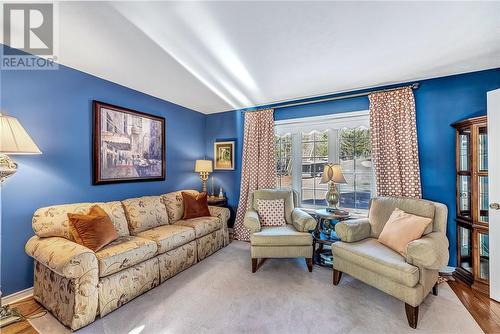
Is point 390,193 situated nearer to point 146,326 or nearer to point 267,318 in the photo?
point 267,318

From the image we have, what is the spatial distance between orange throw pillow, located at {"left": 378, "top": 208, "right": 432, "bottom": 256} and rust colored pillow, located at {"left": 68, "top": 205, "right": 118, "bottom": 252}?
2.80 metres

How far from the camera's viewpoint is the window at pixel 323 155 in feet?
10.4

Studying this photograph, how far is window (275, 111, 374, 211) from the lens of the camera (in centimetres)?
316

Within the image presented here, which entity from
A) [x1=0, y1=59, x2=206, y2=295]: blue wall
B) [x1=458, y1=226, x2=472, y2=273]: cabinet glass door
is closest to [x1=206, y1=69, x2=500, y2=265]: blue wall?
[x1=458, y1=226, x2=472, y2=273]: cabinet glass door

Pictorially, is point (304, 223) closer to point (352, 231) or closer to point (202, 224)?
point (352, 231)

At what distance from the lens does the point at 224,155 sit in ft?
13.8

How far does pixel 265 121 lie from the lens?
368cm

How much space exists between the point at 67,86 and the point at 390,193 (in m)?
4.13

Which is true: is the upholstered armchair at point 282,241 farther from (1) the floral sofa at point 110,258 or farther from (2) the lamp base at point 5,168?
(2) the lamp base at point 5,168

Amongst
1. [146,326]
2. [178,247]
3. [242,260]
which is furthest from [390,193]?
[146,326]

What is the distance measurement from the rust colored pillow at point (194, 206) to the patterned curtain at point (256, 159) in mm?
761

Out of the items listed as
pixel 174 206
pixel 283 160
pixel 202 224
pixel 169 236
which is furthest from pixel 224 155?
pixel 169 236

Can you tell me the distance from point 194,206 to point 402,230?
2.61 meters

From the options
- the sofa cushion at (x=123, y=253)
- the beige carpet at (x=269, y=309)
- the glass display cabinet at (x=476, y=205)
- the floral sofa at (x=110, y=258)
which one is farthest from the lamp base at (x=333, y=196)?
the sofa cushion at (x=123, y=253)
